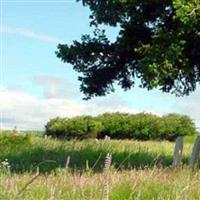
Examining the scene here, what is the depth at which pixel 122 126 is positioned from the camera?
37031mm

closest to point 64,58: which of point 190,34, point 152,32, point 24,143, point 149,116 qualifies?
point 152,32

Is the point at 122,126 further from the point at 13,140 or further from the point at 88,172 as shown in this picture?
the point at 88,172

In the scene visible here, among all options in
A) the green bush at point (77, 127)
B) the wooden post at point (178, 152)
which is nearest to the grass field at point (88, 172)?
the wooden post at point (178, 152)

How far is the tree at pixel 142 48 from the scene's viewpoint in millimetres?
12973

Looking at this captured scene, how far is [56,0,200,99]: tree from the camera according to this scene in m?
13.0

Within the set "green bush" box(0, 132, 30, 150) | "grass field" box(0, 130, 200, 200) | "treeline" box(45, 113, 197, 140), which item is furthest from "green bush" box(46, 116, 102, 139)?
"green bush" box(0, 132, 30, 150)

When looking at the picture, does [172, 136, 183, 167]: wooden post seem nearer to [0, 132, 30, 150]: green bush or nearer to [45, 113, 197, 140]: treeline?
[0, 132, 30, 150]: green bush

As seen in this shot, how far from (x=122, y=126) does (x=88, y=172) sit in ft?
98.8

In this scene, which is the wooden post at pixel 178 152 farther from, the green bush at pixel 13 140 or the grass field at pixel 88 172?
the green bush at pixel 13 140

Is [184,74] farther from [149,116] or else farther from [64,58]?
[149,116]

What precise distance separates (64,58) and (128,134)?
21.8 meters

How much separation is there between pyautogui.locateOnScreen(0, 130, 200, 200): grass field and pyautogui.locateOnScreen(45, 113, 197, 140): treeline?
279cm

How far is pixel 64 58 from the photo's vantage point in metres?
15.8

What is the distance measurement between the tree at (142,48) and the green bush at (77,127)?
19227 millimetres
